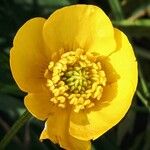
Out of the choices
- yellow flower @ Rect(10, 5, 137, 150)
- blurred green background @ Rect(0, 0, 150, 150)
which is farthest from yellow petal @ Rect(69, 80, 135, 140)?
blurred green background @ Rect(0, 0, 150, 150)

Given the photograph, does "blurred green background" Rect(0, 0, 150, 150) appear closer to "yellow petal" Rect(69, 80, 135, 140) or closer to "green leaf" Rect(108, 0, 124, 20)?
"green leaf" Rect(108, 0, 124, 20)

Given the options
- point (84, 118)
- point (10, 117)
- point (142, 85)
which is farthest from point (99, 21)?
point (10, 117)

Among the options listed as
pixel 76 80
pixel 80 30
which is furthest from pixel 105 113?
pixel 80 30

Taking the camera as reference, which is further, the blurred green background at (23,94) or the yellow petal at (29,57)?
the blurred green background at (23,94)

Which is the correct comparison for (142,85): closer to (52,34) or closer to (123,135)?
(123,135)

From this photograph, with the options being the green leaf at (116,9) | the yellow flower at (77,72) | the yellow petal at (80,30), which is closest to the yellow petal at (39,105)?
the yellow flower at (77,72)

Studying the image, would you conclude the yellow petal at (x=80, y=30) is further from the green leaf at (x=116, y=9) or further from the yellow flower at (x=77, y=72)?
the green leaf at (x=116, y=9)
